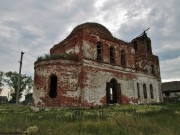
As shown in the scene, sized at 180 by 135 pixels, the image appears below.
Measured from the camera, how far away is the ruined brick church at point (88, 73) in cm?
1548

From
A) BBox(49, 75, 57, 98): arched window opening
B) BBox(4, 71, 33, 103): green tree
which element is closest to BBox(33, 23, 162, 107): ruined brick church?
BBox(49, 75, 57, 98): arched window opening

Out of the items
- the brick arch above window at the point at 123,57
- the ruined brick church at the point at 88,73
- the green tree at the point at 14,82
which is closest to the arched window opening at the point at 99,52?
the ruined brick church at the point at 88,73

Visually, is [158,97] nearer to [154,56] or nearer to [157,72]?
[157,72]

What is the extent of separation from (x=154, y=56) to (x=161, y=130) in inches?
824

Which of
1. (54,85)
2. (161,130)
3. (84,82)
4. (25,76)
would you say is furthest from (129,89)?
(25,76)

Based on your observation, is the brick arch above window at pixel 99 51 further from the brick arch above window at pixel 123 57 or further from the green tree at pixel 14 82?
the green tree at pixel 14 82

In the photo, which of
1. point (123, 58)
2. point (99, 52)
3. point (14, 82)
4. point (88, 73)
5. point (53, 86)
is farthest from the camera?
point (14, 82)

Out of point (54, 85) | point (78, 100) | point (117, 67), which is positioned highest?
point (117, 67)

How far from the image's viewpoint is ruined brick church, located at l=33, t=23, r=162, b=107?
15.5 meters

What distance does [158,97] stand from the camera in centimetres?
2392

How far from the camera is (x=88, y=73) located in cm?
1619

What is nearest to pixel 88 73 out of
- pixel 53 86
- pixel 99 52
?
pixel 99 52

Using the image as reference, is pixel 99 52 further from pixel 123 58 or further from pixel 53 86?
pixel 53 86

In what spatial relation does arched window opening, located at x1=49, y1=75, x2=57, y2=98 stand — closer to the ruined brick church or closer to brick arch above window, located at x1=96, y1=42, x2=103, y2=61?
the ruined brick church
